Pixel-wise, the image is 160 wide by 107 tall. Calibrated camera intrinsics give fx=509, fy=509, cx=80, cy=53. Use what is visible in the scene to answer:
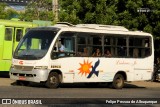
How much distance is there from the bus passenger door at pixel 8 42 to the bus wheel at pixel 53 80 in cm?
512

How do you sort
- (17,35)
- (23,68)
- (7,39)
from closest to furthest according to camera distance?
(23,68), (7,39), (17,35)

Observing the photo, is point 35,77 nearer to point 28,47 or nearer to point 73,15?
point 28,47

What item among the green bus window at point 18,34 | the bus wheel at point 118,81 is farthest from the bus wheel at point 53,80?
the green bus window at point 18,34

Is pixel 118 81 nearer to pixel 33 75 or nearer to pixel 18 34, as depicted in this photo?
pixel 33 75

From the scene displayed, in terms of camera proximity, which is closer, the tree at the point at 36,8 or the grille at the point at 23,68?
the grille at the point at 23,68

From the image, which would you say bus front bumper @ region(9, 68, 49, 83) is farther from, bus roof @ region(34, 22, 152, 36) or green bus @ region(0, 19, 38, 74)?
green bus @ region(0, 19, 38, 74)

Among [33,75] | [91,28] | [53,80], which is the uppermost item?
[91,28]

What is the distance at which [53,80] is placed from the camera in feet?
69.7

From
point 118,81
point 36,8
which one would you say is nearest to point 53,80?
point 118,81

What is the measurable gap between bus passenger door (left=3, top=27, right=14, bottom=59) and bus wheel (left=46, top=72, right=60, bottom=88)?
5.12 meters

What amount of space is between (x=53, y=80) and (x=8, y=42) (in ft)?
18.1

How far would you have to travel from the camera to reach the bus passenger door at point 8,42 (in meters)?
25.7

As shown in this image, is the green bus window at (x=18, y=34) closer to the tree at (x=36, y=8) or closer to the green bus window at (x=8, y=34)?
the green bus window at (x=8, y=34)

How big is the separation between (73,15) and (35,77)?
40.2ft
